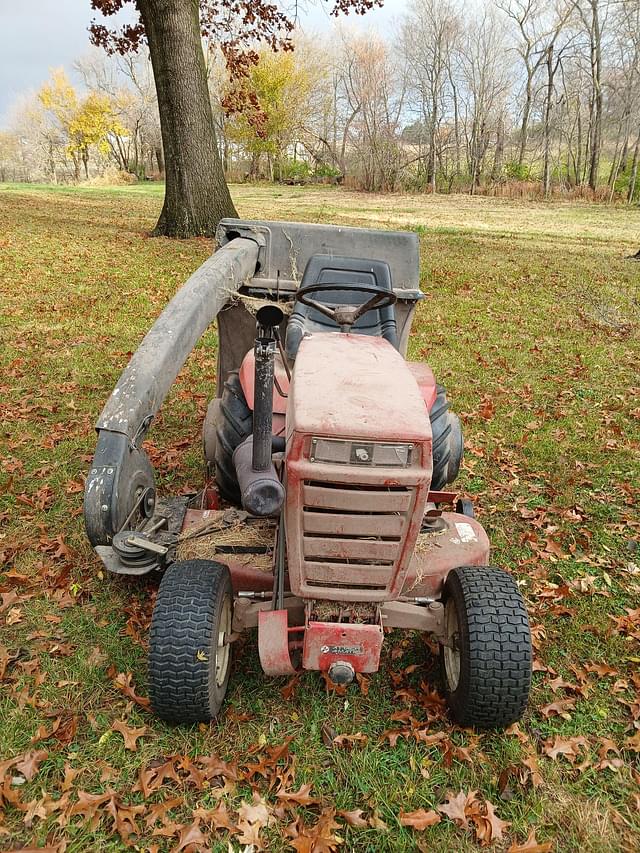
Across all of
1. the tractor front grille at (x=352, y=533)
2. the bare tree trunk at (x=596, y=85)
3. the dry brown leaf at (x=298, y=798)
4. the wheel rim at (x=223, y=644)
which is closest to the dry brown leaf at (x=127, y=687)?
the wheel rim at (x=223, y=644)

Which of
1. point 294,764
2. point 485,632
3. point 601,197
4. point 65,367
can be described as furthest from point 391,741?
point 601,197

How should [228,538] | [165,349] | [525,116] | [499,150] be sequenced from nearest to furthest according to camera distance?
1. [165,349]
2. [228,538]
3. [525,116]
4. [499,150]

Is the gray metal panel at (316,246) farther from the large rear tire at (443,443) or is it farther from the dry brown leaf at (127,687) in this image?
the dry brown leaf at (127,687)

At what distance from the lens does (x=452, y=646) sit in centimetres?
293

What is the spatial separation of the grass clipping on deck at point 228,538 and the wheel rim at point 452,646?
2.73 ft

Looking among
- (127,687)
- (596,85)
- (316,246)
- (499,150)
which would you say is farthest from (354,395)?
(499,150)

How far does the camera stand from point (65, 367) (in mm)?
7039

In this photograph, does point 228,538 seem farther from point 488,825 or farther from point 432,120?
point 432,120

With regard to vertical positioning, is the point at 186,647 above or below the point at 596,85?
below

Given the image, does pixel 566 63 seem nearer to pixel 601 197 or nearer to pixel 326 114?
pixel 601 197

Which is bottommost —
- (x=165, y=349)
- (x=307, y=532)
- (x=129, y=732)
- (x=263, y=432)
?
(x=129, y=732)

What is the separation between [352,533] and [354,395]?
0.50 metres

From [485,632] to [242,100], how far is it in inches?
585

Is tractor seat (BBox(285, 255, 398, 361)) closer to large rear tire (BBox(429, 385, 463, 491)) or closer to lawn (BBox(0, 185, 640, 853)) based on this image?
large rear tire (BBox(429, 385, 463, 491))
